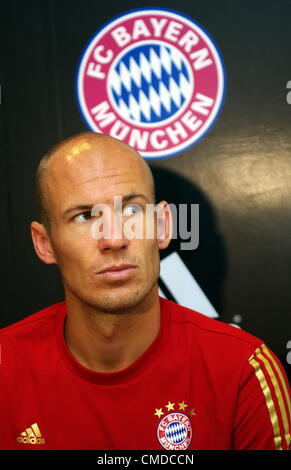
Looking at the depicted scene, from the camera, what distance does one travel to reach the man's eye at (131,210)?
1.14 metres

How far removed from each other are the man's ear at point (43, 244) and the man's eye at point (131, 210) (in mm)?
234

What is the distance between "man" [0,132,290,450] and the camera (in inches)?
43.8

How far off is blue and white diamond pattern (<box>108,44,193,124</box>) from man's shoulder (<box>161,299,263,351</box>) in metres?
0.74

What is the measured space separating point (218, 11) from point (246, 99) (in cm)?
31

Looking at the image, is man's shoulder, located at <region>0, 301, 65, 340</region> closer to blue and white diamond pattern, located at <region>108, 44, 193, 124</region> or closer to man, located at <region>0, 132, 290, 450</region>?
man, located at <region>0, 132, 290, 450</region>

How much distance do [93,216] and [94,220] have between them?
0.01 metres

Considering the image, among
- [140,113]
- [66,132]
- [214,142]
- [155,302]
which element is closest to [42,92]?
[66,132]

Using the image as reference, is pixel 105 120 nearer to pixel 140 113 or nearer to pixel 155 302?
pixel 140 113

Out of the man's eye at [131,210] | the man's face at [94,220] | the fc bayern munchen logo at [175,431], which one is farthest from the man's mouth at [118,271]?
the fc bayern munchen logo at [175,431]

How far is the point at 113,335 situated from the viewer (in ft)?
3.93

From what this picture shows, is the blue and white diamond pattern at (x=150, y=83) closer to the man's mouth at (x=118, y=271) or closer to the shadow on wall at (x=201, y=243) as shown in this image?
the shadow on wall at (x=201, y=243)

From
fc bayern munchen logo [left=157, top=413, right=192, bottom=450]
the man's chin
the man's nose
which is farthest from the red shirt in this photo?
the man's nose

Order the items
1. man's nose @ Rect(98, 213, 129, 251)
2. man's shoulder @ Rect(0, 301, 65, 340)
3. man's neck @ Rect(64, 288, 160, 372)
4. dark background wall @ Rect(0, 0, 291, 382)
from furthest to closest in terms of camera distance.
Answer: dark background wall @ Rect(0, 0, 291, 382) → man's shoulder @ Rect(0, 301, 65, 340) → man's neck @ Rect(64, 288, 160, 372) → man's nose @ Rect(98, 213, 129, 251)
